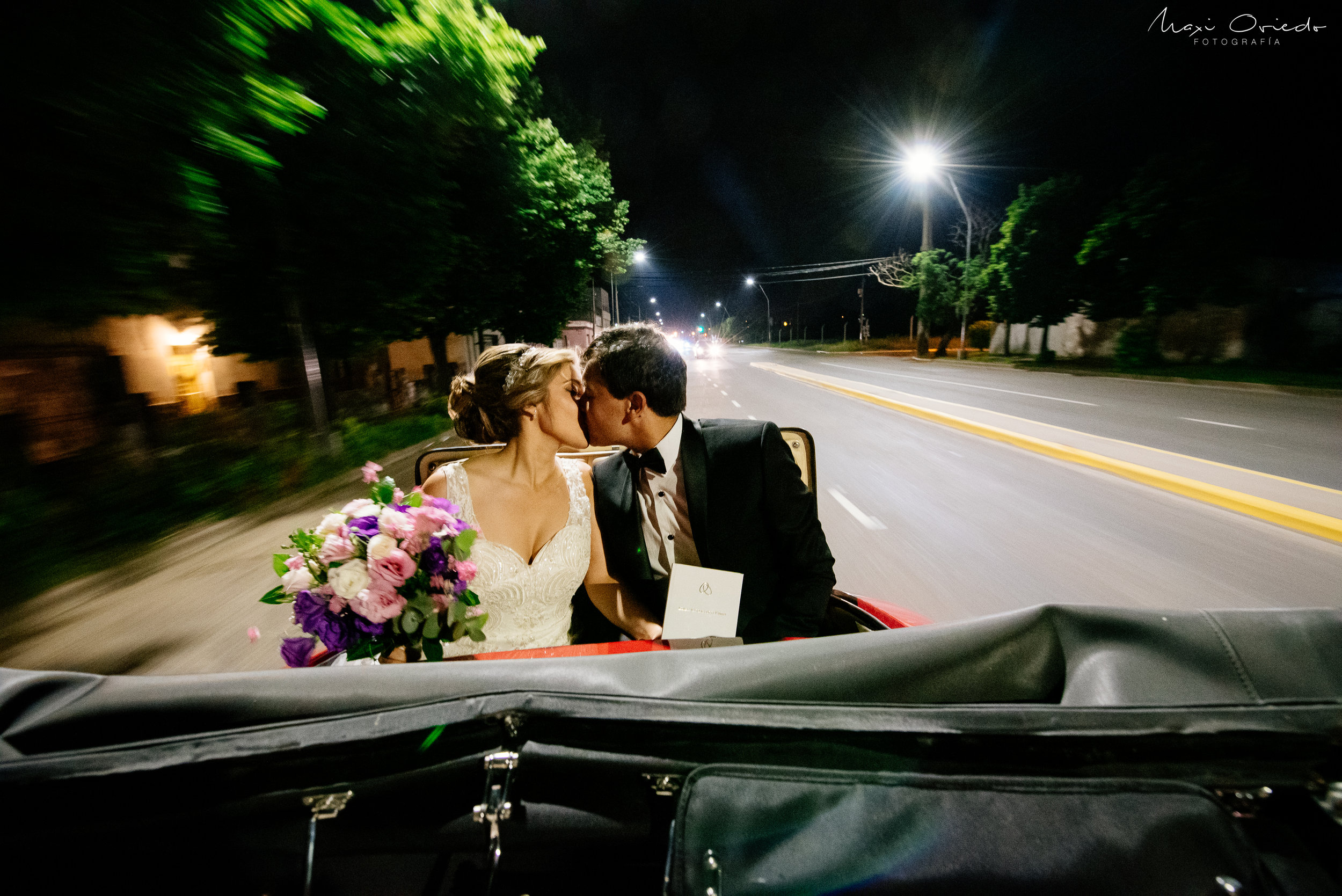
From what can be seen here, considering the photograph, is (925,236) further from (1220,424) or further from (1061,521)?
(1061,521)

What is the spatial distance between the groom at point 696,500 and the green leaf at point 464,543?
835mm

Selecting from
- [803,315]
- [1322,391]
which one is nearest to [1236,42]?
[1322,391]

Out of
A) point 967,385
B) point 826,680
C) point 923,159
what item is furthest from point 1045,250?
point 826,680

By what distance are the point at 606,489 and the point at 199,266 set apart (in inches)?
325

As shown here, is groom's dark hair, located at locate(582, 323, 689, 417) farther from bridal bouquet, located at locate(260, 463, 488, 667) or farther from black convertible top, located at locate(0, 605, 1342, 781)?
black convertible top, located at locate(0, 605, 1342, 781)

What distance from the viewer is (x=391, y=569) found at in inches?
68.2

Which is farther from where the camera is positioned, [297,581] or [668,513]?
[668,513]

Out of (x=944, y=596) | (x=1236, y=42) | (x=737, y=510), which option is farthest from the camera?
(x=1236, y=42)

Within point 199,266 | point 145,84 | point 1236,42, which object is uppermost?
point 1236,42

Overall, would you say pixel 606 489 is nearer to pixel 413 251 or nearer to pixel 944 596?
pixel 944 596

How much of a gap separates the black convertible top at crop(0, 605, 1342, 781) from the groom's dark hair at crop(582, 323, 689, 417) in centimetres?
138

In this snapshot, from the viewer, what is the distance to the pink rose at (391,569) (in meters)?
1.72

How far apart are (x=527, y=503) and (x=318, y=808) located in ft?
5.85

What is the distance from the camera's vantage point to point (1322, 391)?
14.9 meters
